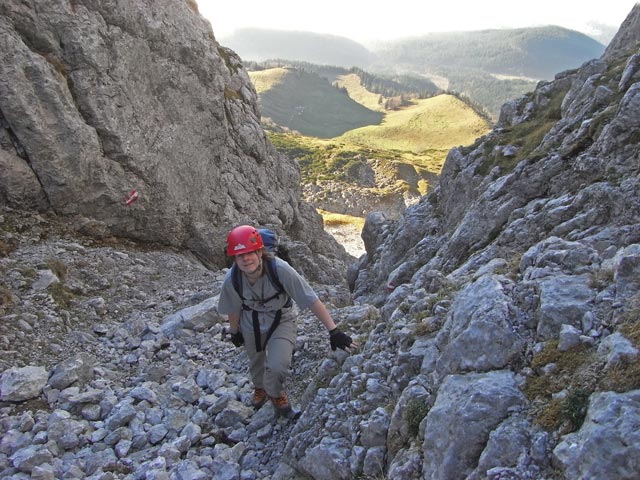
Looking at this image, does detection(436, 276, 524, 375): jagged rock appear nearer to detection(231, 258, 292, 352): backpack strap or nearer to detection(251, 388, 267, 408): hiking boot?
detection(231, 258, 292, 352): backpack strap

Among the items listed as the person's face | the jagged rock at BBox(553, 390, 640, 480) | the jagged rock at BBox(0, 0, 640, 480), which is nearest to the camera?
the jagged rock at BBox(553, 390, 640, 480)

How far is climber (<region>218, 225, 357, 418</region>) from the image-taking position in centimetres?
800

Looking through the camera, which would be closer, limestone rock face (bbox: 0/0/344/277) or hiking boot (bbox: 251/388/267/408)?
hiking boot (bbox: 251/388/267/408)

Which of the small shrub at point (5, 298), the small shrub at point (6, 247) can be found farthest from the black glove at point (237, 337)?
the small shrub at point (6, 247)

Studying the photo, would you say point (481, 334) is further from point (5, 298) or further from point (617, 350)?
point (5, 298)

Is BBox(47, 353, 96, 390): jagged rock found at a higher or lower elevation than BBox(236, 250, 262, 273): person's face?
lower

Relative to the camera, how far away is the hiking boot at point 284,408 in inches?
356

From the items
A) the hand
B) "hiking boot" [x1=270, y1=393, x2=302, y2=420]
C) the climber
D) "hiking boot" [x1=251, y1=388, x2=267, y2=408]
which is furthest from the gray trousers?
the hand

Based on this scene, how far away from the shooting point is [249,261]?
7.93m

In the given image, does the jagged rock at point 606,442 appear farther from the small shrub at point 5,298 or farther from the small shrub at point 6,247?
the small shrub at point 6,247

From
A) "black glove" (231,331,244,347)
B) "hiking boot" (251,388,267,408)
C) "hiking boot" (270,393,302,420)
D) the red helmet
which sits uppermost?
the red helmet

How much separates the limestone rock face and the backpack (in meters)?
12.7

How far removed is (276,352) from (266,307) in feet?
2.83

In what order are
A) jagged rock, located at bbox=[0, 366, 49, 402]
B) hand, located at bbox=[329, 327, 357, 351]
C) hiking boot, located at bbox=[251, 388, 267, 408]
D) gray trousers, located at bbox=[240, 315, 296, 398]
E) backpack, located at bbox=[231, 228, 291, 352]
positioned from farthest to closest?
hiking boot, located at bbox=[251, 388, 267, 408], jagged rock, located at bbox=[0, 366, 49, 402], gray trousers, located at bbox=[240, 315, 296, 398], hand, located at bbox=[329, 327, 357, 351], backpack, located at bbox=[231, 228, 291, 352]
